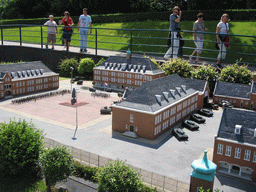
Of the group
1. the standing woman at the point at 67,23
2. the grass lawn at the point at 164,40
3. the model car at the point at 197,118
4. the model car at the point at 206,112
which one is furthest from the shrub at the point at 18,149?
the grass lawn at the point at 164,40

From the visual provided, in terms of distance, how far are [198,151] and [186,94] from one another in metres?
10.9

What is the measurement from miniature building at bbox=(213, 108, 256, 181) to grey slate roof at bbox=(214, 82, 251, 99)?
1671cm

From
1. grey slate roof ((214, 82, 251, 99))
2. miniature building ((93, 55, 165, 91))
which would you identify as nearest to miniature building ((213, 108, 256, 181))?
grey slate roof ((214, 82, 251, 99))

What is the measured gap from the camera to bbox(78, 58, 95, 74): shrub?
5684 cm

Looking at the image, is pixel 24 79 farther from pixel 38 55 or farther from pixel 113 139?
pixel 113 139

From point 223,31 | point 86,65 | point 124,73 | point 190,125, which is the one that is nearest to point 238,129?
point 190,125

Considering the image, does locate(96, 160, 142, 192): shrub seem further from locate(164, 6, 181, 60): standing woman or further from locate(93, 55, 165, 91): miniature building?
locate(164, 6, 181, 60): standing woman

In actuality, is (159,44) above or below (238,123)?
above

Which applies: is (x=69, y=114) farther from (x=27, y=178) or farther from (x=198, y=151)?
(x=198, y=151)

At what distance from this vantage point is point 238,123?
25.0 m

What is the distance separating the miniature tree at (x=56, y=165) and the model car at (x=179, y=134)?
511 inches

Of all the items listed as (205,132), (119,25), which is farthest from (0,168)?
(119,25)

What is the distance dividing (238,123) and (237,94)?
17.7 m

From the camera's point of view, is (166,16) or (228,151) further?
(166,16)
